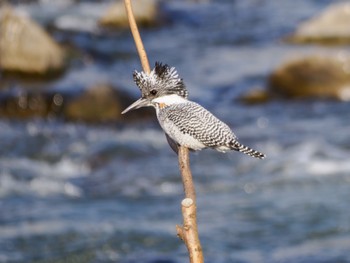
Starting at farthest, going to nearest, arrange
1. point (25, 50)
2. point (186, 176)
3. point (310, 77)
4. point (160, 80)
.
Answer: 1. point (25, 50)
2. point (310, 77)
3. point (160, 80)
4. point (186, 176)

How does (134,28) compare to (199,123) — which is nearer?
(134,28)

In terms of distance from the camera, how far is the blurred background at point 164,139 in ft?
32.7

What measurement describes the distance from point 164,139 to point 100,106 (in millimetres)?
1424

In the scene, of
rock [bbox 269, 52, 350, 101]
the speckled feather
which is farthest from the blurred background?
the speckled feather

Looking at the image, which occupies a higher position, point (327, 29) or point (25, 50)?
point (327, 29)

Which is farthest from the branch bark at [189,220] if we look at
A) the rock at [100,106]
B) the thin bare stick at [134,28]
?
the rock at [100,106]

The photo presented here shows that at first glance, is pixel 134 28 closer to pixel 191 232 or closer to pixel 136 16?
pixel 191 232

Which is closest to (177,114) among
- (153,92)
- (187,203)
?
(153,92)

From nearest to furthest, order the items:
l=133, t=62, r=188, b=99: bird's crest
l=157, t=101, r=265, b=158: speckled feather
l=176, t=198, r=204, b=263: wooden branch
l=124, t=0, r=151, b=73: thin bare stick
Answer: l=176, t=198, r=204, b=263: wooden branch → l=124, t=0, r=151, b=73: thin bare stick → l=133, t=62, r=188, b=99: bird's crest → l=157, t=101, r=265, b=158: speckled feather

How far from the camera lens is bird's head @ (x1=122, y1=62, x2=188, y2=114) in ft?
10.6

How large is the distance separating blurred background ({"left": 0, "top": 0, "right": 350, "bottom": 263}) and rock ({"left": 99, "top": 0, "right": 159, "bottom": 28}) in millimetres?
34

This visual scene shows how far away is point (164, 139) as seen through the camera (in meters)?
13.1

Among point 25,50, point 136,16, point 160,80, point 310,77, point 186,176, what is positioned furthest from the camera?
point 136,16

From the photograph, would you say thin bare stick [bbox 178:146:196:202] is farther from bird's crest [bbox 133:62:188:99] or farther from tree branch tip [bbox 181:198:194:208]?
bird's crest [bbox 133:62:188:99]
